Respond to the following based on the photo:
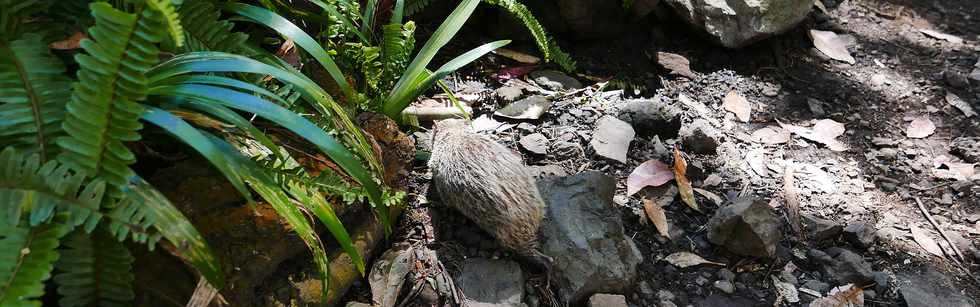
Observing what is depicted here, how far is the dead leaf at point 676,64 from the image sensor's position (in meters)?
3.72

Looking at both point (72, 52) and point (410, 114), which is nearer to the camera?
point (72, 52)

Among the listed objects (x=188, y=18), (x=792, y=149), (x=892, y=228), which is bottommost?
(x=892, y=228)

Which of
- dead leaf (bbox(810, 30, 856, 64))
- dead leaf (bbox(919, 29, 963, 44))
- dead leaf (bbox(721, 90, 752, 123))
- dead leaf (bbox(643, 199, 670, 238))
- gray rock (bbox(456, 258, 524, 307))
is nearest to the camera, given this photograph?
gray rock (bbox(456, 258, 524, 307))

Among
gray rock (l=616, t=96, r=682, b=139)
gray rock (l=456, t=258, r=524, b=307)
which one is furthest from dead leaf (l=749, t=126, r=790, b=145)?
gray rock (l=456, t=258, r=524, b=307)

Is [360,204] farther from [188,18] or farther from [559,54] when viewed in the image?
[559,54]

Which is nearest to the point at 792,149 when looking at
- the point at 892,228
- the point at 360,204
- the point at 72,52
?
the point at 892,228

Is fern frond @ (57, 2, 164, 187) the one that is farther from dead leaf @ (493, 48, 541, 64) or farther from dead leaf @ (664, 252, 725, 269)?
dead leaf @ (493, 48, 541, 64)

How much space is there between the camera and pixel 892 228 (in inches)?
117

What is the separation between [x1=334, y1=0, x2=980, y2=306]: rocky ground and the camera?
8.44ft

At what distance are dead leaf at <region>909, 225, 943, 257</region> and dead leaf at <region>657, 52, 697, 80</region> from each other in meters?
1.25

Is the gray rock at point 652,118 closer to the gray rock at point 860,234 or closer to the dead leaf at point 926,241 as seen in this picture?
the gray rock at point 860,234

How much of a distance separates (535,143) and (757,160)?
3.34 ft

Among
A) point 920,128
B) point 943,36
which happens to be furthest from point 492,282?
point 943,36

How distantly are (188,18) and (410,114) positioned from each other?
1138 mm
